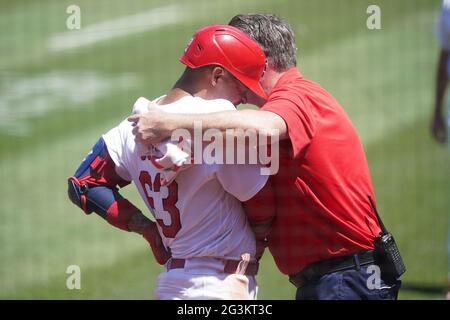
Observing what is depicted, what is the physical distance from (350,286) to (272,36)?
1.20 m

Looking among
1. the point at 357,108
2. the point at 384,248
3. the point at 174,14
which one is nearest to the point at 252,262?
the point at 384,248

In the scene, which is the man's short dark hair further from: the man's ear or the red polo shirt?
the man's ear

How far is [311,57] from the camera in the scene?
→ 40.3 ft

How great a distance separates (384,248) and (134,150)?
125 centimetres

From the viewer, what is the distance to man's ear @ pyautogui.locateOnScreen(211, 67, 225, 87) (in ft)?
12.8

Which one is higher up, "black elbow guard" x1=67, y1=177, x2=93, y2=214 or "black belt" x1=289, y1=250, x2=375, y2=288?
"black elbow guard" x1=67, y1=177, x2=93, y2=214

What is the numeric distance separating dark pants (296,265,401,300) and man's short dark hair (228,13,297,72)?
3.26 ft

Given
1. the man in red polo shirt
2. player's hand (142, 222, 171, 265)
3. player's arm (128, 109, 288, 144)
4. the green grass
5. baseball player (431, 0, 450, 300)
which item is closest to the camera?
player's arm (128, 109, 288, 144)

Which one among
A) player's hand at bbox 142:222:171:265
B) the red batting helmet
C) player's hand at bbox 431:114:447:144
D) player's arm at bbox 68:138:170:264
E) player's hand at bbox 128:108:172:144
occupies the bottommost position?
player's hand at bbox 142:222:171:265

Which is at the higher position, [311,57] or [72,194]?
[311,57]

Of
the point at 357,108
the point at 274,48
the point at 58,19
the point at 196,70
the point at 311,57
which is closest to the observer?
the point at 196,70

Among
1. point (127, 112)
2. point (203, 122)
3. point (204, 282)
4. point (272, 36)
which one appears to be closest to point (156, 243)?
point (204, 282)

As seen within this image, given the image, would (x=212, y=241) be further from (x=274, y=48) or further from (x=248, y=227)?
(x=274, y=48)

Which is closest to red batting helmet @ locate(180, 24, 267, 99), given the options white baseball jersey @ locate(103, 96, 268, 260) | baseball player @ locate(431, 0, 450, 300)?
white baseball jersey @ locate(103, 96, 268, 260)
